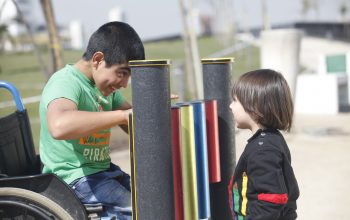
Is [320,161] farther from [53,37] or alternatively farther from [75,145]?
[75,145]

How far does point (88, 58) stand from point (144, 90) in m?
0.62

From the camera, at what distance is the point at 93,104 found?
8.94 feet

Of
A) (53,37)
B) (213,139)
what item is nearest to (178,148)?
(213,139)

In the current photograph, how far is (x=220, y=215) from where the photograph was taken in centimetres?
304

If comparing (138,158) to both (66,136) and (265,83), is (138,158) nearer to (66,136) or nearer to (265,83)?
(66,136)

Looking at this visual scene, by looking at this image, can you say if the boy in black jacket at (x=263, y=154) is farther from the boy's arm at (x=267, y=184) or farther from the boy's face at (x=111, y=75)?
the boy's face at (x=111, y=75)

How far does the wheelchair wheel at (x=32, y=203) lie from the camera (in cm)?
241

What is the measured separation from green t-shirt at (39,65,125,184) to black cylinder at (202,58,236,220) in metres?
0.59

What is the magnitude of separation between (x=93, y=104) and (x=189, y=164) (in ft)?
1.78

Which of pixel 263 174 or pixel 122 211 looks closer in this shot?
pixel 263 174

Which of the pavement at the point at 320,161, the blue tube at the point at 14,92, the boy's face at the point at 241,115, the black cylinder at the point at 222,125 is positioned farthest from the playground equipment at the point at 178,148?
the pavement at the point at 320,161

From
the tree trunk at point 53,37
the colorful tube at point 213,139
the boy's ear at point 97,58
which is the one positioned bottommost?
the colorful tube at point 213,139

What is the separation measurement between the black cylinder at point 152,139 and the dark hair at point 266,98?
384mm

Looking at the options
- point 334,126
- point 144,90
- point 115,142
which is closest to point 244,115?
point 144,90
